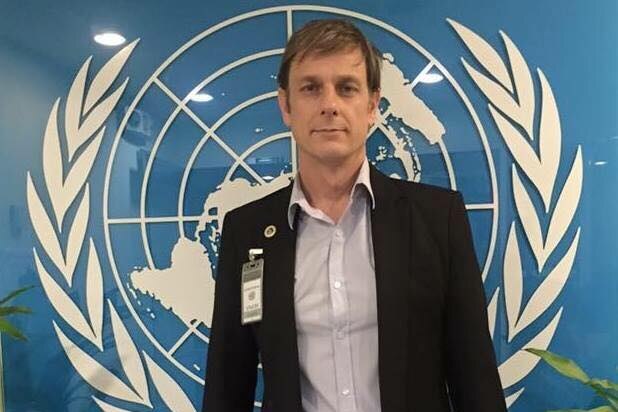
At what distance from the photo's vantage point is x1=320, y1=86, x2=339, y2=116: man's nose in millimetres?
1280

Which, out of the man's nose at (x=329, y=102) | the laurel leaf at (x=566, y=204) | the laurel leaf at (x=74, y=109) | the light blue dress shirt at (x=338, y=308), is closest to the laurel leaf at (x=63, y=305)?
the laurel leaf at (x=74, y=109)

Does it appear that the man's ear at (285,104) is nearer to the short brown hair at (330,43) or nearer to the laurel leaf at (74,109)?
the short brown hair at (330,43)

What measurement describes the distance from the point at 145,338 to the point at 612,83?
173 centimetres

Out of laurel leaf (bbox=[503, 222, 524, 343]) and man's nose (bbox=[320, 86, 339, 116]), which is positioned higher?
man's nose (bbox=[320, 86, 339, 116])

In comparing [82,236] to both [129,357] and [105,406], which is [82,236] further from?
[105,406]

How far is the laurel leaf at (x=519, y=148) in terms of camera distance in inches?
73.9

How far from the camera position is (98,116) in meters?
2.13

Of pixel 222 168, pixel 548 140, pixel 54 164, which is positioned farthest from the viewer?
pixel 54 164

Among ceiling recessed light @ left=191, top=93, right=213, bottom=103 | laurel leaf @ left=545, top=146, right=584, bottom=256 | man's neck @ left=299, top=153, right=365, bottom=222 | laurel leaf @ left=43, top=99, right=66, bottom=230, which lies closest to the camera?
man's neck @ left=299, top=153, right=365, bottom=222

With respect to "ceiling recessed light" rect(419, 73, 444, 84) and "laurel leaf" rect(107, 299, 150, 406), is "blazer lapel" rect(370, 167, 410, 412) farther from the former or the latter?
→ "laurel leaf" rect(107, 299, 150, 406)

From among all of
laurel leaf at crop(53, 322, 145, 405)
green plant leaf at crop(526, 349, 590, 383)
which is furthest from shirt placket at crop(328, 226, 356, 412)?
laurel leaf at crop(53, 322, 145, 405)

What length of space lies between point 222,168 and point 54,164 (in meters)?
0.63

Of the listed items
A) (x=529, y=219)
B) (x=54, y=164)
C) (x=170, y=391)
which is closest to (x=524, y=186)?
(x=529, y=219)

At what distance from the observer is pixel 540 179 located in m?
1.87
